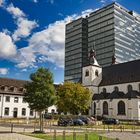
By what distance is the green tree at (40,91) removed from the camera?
3297 centimetres

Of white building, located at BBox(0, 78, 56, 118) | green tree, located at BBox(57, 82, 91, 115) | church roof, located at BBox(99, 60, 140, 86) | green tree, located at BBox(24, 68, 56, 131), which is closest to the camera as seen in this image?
green tree, located at BBox(24, 68, 56, 131)

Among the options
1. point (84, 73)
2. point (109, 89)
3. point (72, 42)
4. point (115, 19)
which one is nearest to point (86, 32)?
point (72, 42)

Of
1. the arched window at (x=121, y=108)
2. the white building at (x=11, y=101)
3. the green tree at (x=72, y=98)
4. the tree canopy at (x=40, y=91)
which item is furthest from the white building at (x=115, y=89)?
the tree canopy at (x=40, y=91)

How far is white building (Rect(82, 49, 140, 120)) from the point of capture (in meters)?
69.2

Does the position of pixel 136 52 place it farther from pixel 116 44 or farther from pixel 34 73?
pixel 34 73

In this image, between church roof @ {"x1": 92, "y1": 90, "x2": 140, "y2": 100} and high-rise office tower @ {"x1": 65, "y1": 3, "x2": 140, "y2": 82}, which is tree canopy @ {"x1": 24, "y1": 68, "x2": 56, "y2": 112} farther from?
high-rise office tower @ {"x1": 65, "y1": 3, "x2": 140, "y2": 82}

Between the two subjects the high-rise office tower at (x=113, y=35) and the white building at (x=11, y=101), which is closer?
→ the white building at (x=11, y=101)

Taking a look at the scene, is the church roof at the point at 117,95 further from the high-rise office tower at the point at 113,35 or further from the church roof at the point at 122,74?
the high-rise office tower at the point at 113,35

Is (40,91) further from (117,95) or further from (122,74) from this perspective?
(122,74)

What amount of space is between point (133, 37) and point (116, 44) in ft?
67.5

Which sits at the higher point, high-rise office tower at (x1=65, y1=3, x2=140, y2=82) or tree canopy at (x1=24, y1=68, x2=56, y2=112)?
high-rise office tower at (x1=65, y1=3, x2=140, y2=82)

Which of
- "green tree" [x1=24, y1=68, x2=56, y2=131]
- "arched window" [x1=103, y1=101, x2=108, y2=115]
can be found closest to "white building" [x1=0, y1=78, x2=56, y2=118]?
"arched window" [x1=103, y1=101, x2=108, y2=115]

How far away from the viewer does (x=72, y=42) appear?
550 ft

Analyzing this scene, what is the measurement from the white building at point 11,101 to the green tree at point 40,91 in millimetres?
40084
